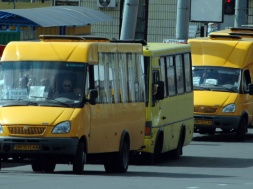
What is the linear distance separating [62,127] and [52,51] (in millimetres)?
1556

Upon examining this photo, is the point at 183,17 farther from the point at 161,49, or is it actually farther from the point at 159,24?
the point at 159,24

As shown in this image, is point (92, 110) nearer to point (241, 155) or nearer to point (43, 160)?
point (43, 160)

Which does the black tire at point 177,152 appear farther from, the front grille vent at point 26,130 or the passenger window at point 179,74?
the front grille vent at point 26,130

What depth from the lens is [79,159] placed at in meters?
18.5

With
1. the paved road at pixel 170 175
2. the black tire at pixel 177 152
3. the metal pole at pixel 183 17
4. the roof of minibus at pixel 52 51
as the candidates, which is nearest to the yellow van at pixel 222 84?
the metal pole at pixel 183 17

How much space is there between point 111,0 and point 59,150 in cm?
3580

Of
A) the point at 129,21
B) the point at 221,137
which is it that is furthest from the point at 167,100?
the point at 221,137

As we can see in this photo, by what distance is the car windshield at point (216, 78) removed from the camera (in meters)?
30.0

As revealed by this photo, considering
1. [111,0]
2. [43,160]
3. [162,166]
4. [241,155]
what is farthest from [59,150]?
[111,0]

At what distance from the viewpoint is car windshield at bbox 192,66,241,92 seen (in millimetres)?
30000

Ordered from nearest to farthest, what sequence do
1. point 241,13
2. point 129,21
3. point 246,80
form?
point 129,21, point 246,80, point 241,13

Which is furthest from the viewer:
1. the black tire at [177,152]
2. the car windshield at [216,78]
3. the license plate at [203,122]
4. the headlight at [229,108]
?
the car windshield at [216,78]

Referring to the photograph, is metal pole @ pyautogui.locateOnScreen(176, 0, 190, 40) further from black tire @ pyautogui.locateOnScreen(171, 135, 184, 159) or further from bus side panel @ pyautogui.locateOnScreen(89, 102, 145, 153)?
bus side panel @ pyautogui.locateOnScreen(89, 102, 145, 153)

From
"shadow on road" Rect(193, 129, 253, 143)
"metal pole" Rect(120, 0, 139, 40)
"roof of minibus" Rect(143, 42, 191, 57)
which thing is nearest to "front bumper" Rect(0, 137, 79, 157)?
"roof of minibus" Rect(143, 42, 191, 57)
